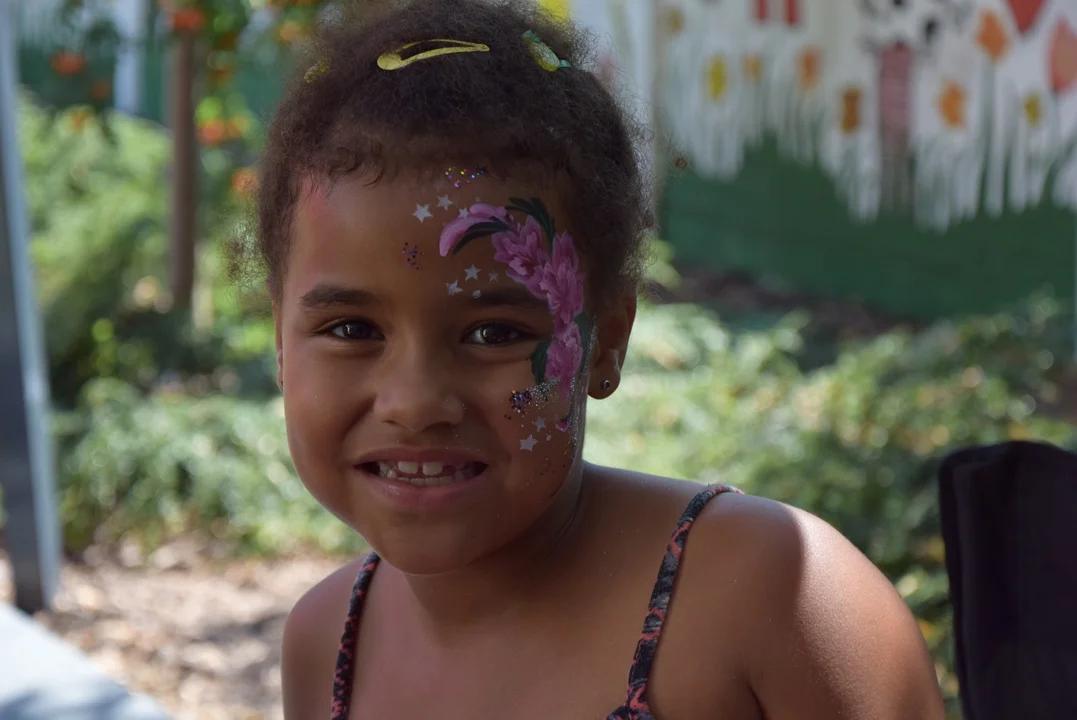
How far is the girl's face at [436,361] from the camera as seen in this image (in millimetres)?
1366

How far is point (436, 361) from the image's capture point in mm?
1356

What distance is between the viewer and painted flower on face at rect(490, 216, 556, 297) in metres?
1.40

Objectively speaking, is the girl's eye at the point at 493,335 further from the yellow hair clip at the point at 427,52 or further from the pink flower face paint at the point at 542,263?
the yellow hair clip at the point at 427,52

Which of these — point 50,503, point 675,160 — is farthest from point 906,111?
point 675,160

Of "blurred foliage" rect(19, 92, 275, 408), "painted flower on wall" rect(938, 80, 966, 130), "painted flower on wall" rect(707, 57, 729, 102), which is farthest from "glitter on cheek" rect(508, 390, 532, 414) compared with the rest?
"painted flower on wall" rect(707, 57, 729, 102)

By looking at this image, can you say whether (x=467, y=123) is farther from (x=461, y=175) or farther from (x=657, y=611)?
(x=657, y=611)

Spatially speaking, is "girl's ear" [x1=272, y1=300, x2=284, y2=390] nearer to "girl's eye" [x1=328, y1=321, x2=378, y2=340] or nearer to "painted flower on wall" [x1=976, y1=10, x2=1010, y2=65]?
"girl's eye" [x1=328, y1=321, x2=378, y2=340]

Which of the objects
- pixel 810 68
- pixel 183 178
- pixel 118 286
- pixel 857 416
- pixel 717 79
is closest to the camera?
pixel 857 416

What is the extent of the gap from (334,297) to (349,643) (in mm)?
570

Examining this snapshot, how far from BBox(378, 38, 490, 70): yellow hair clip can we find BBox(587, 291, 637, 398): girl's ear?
346 mm

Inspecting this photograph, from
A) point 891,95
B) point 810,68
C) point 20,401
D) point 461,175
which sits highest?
point 461,175

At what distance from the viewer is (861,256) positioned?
7945 millimetres

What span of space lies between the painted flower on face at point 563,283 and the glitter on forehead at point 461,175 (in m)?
0.12

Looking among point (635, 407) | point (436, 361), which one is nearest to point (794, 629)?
point (436, 361)
